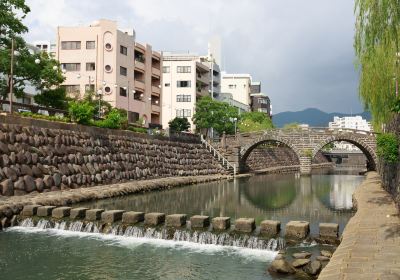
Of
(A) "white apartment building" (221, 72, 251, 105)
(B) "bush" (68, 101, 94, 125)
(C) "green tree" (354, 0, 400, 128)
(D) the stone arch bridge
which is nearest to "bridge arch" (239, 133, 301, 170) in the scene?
(D) the stone arch bridge

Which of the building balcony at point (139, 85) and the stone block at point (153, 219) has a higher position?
the building balcony at point (139, 85)

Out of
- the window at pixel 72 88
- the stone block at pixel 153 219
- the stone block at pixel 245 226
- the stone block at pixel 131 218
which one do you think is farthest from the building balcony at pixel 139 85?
the stone block at pixel 245 226

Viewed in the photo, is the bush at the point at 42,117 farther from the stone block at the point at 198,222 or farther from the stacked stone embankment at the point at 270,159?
the stacked stone embankment at the point at 270,159

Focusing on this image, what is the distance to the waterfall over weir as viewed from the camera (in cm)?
1551

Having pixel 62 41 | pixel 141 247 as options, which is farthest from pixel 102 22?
pixel 141 247

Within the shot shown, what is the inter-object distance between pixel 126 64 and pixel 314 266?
52.1 meters

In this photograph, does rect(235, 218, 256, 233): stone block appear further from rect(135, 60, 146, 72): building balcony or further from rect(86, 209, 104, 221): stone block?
rect(135, 60, 146, 72): building balcony

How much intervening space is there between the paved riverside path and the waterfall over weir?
10.2 ft

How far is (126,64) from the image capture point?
60.6m

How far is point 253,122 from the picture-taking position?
310 ft

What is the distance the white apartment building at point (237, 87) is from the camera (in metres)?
119

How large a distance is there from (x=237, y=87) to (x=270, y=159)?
133 ft

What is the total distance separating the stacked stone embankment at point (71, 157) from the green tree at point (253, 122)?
140ft

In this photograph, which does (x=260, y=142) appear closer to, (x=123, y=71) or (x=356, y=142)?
(x=356, y=142)
